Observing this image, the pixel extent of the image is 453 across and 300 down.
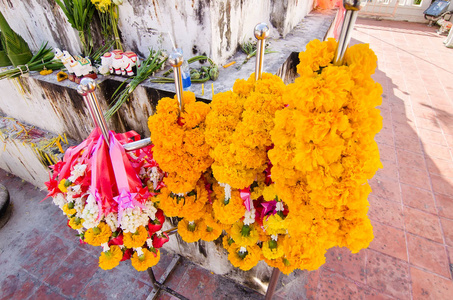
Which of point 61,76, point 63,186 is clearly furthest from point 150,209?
point 61,76

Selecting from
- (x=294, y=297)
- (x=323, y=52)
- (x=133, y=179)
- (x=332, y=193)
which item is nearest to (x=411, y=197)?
(x=294, y=297)

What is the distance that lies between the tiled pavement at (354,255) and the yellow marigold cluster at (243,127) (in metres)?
1.76

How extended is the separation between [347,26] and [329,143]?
0.42 metres

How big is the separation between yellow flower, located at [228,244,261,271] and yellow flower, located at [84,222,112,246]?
0.83 m

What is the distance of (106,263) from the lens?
170 cm

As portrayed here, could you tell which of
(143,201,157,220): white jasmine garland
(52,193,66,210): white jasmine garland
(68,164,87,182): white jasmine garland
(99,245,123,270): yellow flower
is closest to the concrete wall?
(68,164,87,182): white jasmine garland

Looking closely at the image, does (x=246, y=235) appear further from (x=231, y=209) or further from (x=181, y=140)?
(x=181, y=140)

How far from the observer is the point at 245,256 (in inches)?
67.4

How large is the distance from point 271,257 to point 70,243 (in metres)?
2.57

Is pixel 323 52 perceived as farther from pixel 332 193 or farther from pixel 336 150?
pixel 332 193

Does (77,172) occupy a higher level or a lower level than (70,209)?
higher

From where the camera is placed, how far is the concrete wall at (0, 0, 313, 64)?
7.05 feet

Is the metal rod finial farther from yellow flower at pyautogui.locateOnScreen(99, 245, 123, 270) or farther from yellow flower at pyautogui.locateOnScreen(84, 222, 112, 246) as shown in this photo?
yellow flower at pyautogui.locateOnScreen(99, 245, 123, 270)

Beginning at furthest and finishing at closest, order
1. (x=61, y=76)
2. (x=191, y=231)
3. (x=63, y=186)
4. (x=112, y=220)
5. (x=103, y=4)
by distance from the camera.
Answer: (x=61, y=76)
(x=103, y=4)
(x=191, y=231)
(x=112, y=220)
(x=63, y=186)
